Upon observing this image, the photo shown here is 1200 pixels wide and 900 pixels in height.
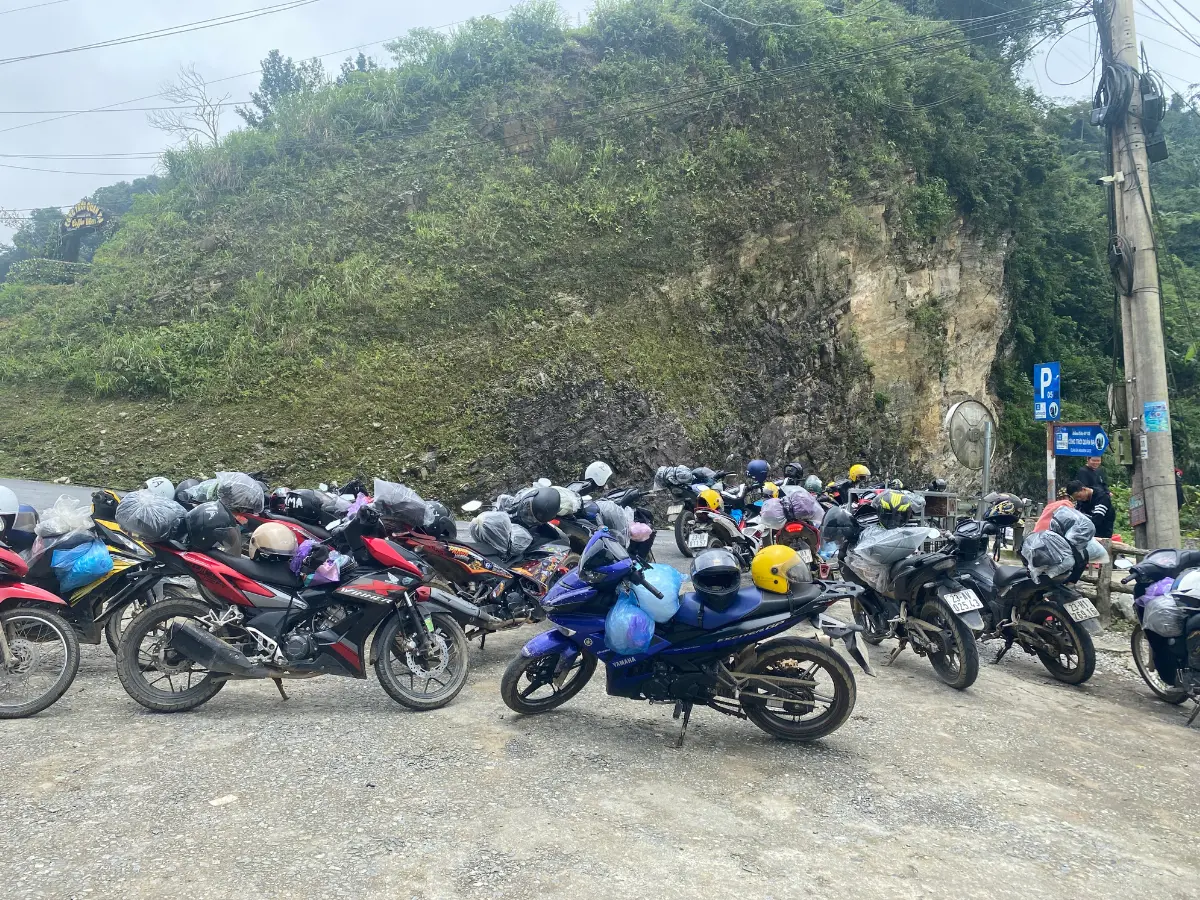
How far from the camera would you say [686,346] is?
56.0ft

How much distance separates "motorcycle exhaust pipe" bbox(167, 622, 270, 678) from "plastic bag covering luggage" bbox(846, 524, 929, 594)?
14.2ft

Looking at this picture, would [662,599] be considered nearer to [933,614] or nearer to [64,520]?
[933,614]

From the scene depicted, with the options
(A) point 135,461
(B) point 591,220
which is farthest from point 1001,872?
(B) point 591,220

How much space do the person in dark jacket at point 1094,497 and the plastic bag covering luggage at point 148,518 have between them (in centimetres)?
921

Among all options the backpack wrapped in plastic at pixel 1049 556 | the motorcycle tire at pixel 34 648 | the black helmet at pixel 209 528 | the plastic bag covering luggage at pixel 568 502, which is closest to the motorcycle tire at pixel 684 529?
the plastic bag covering luggage at pixel 568 502

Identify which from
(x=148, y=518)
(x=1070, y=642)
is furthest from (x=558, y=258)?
(x=148, y=518)

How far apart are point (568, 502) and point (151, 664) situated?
335 cm

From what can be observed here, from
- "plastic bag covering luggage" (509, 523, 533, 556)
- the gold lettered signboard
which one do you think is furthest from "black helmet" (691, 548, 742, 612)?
the gold lettered signboard

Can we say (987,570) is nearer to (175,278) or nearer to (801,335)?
(801,335)

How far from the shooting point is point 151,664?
4.60 meters

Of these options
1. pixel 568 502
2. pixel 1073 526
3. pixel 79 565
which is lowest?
pixel 79 565

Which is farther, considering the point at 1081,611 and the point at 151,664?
the point at 1081,611

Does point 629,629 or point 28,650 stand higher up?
point 629,629

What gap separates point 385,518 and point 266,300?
13.0 metres
